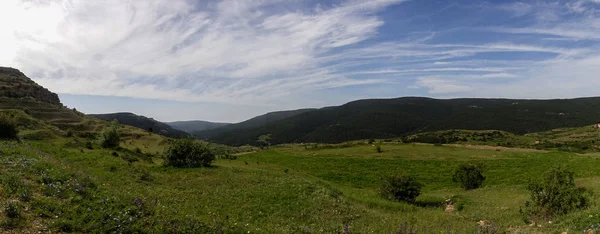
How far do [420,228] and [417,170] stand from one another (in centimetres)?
3633

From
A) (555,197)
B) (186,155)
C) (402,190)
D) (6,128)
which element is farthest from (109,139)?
(555,197)

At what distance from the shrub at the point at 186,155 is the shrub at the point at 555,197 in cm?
2513

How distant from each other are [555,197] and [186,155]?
90.5 ft

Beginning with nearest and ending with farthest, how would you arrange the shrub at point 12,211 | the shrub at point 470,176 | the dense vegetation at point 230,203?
the shrub at point 12,211 → the dense vegetation at point 230,203 → the shrub at point 470,176

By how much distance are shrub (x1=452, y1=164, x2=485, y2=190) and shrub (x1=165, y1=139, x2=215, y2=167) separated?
25.5m

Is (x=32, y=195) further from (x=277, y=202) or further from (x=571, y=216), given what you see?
(x=571, y=216)

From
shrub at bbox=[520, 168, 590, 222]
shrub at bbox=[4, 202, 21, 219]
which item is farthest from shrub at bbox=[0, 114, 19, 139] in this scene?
shrub at bbox=[520, 168, 590, 222]

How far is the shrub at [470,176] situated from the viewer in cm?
2947

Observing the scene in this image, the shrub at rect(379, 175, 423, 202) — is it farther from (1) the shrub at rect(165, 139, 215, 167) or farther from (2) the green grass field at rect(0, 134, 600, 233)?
(1) the shrub at rect(165, 139, 215, 167)

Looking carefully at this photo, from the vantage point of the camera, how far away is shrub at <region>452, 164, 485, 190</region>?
2947 centimetres

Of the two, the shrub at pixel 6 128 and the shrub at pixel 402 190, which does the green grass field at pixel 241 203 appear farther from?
the shrub at pixel 6 128

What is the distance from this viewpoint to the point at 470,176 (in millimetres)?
29641

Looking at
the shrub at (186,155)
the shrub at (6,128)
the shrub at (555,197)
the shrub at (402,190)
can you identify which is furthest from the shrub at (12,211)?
the shrub at (6,128)

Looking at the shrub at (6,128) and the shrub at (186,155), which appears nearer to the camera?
the shrub at (6,128)
